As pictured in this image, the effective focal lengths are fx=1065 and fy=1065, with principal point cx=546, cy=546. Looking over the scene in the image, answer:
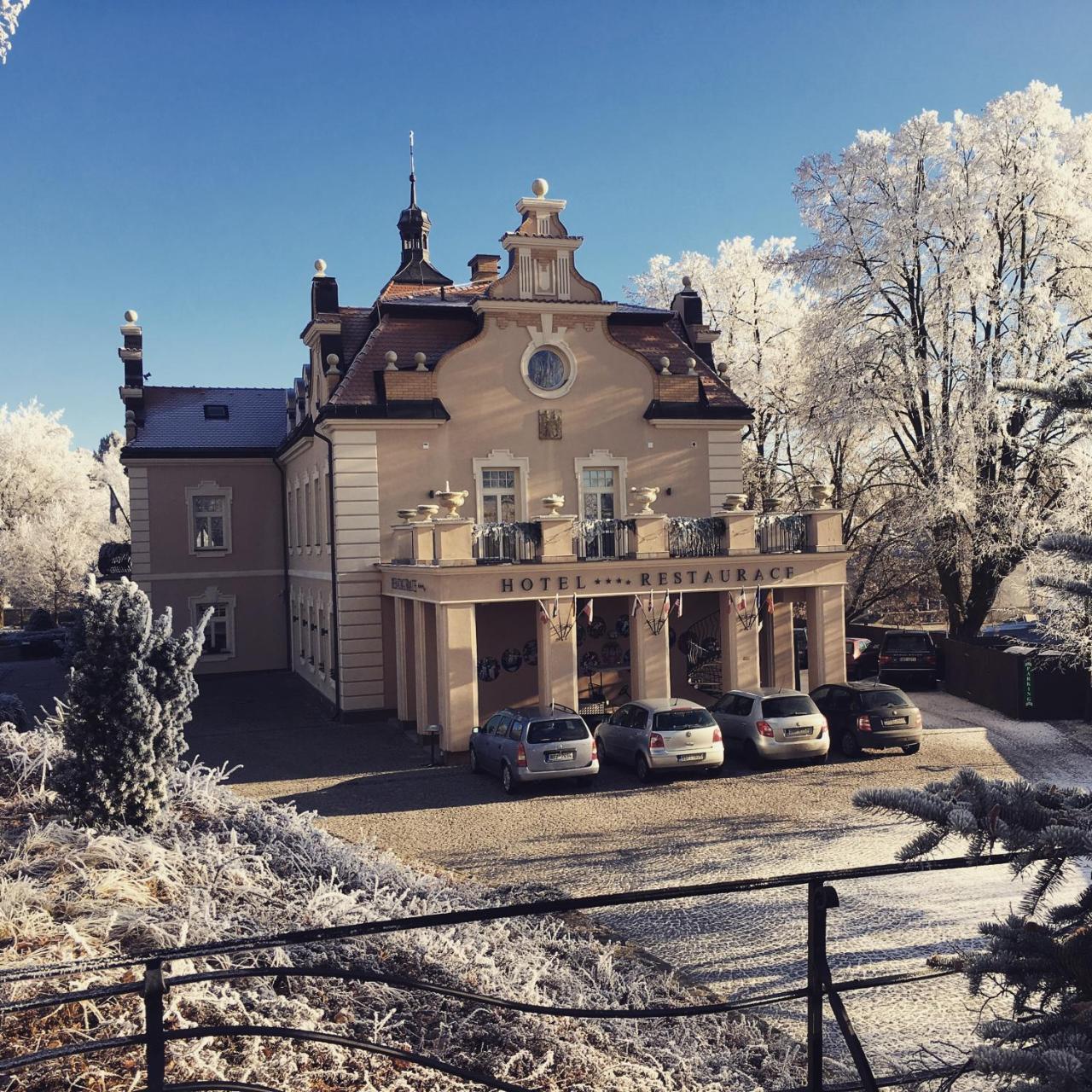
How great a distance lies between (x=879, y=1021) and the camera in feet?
28.4

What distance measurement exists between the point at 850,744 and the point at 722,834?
6399 mm

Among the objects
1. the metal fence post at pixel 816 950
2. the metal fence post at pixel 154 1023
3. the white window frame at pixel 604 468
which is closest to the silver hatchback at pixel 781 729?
the white window frame at pixel 604 468

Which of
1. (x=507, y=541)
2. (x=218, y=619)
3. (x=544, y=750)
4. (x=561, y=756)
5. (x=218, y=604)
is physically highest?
(x=507, y=541)

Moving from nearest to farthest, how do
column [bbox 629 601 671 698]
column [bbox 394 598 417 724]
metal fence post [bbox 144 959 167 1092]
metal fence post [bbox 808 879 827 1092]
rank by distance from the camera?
metal fence post [bbox 144 959 167 1092] < metal fence post [bbox 808 879 827 1092] < column [bbox 629 601 671 698] < column [bbox 394 598 417 724]

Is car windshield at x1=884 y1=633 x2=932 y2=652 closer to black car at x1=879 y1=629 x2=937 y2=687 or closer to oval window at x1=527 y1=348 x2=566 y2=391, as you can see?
black car at x1=879 y1=629 x2=937 y2=687

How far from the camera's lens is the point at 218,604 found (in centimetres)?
3559

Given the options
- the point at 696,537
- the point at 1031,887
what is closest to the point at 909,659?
the point at 696,537

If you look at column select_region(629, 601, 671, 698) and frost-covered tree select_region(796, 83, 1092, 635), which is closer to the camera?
column select_region(629, 601, 671, 698)

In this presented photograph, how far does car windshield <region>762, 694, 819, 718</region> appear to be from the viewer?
1942cm

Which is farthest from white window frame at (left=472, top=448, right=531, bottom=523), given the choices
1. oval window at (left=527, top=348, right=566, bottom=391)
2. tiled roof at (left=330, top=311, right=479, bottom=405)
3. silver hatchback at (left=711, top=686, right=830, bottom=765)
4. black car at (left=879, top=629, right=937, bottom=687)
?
black car at (left=879, top=629, right=937, bottom=687)

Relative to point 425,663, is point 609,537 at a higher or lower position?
higher

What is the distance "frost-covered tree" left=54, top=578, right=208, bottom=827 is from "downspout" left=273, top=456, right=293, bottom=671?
82.5 feet

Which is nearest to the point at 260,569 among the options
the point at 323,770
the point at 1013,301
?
the point at 323,770

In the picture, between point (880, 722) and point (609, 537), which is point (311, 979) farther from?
point (609, 537)
